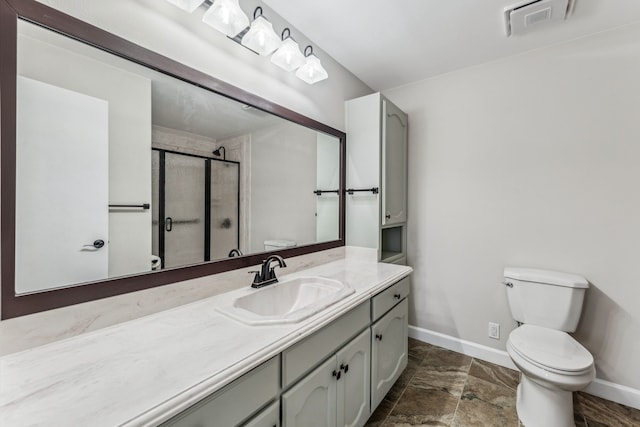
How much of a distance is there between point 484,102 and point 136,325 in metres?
2.54

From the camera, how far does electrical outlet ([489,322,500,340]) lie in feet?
6.84

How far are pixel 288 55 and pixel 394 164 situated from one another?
1.14 m

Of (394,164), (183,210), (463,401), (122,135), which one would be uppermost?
(394,164)

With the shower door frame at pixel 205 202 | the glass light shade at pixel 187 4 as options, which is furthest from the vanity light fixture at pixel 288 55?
the shower door frame at pixel 205 202

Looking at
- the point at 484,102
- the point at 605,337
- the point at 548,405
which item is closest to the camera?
A: the point at 548,405

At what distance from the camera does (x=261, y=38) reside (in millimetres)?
1366

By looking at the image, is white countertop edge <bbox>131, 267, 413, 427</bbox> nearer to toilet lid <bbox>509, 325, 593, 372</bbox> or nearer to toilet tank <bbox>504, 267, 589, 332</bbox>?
toilet lid <bbox>509, 325, 593, 372</bbox>

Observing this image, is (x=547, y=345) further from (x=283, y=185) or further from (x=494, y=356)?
(x=283, y=185)

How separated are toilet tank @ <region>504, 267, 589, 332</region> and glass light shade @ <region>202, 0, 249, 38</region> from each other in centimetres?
218

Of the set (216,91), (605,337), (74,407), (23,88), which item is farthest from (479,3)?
(74,407)

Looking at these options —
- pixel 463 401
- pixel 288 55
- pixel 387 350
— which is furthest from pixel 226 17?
pixel 463 401

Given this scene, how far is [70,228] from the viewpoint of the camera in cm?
91

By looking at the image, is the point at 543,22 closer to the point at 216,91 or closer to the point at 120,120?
the point at 216,91

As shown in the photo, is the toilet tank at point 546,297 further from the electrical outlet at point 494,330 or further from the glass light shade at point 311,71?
the glass light shade at point 311,71
